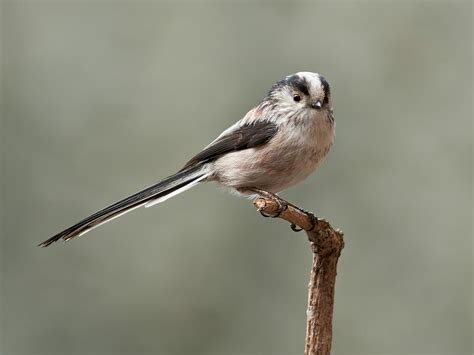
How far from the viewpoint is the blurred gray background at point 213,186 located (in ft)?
15.3

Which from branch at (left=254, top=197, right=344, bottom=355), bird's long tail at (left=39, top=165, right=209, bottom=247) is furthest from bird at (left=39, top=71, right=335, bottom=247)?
branch at (left=254, top=197, right=344, bottom=355)

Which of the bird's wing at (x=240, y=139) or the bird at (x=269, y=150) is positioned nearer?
the bird at (x=269, y=150)

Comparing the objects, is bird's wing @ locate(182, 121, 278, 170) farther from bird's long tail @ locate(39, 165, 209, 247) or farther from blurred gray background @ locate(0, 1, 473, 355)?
blurred gray background @ locate(0, 1, 473, 355)

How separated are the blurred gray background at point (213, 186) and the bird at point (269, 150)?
106 centimetres

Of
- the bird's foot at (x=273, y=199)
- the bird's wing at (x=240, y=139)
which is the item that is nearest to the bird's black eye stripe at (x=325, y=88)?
the bird's wing at (x=240, y=139)

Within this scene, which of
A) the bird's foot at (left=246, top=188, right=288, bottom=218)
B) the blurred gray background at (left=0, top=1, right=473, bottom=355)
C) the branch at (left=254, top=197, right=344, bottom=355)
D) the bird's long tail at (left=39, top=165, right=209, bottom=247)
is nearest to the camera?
the branch at (left=254, top=197, right=344, bottom=355)

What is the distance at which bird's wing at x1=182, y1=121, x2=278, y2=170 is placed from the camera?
3578mm

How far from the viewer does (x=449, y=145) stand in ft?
15.8

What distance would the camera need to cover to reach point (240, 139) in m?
3.64

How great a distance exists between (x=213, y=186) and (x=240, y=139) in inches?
44.8

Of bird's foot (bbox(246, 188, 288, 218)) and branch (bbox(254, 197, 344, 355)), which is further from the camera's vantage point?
bird's foot (bbox(246, 188, 288, 218))

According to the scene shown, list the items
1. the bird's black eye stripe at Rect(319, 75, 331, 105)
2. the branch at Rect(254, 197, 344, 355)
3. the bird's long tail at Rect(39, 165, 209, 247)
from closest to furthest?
the branch at Rect(254, 197, 344, 355) < the bird's long tail at Rect(39, 165, 209, 247) < the bird's black eye stripe at Rect(319, 75, 331, 105)

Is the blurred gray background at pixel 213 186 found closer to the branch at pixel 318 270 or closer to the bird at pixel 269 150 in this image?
the bird at pixel 269 150

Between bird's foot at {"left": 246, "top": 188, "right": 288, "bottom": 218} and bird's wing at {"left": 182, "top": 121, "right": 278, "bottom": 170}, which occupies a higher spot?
bird's wing at {"left": 182, "top": 121, "right": 278, "bottom": 170}
